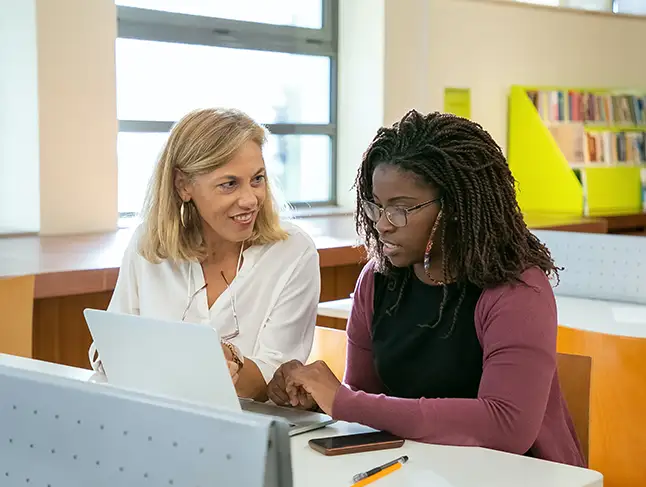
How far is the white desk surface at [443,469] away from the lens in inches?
49.6

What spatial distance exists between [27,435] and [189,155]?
1.12 m

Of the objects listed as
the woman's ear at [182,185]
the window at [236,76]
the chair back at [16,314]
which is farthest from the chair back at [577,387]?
the window at [236,76]

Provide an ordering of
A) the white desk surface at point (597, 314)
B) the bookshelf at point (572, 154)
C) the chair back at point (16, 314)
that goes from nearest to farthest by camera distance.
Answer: the chair back at point (16, 314), the white desk surface at point (597, 314), the bookshelf at point (572, 154)

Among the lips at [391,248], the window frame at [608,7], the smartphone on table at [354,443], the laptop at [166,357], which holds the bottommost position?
the smartphone on table at [354,443]

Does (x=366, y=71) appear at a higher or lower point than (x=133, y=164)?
higher

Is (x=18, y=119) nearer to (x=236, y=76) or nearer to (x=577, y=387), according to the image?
(x=236, y=76)

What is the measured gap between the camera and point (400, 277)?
172 cm

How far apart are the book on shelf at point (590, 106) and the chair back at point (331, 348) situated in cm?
392

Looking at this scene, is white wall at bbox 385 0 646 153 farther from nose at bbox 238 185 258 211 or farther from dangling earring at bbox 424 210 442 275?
dangling earring at bbox 424 210 442 275

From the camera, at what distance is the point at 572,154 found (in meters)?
5.71

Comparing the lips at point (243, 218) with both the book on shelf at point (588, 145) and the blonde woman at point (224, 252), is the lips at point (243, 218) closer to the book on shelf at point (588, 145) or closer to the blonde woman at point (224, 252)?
the blonde woman at point (224, 252)

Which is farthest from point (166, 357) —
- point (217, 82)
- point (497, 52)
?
point (497, 52)

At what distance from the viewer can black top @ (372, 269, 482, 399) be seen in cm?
160

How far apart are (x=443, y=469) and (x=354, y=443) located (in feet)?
0.48
